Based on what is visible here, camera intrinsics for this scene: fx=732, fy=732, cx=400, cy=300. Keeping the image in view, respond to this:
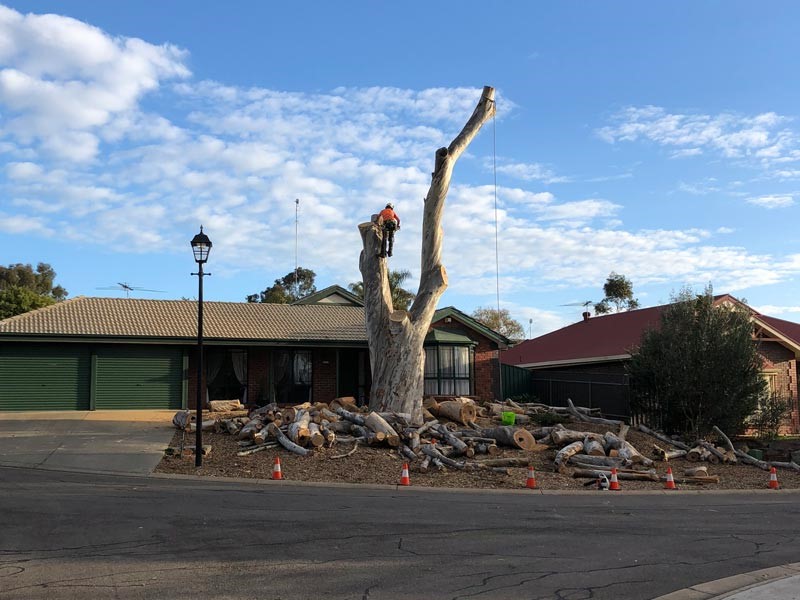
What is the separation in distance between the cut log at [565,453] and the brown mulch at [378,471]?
20 centimetres

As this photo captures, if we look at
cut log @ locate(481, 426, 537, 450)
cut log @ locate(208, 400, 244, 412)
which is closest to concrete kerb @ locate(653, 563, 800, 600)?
cut log @ locate(481, 426, 537, 450)

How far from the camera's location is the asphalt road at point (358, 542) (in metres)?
6.55

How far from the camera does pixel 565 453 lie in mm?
15602

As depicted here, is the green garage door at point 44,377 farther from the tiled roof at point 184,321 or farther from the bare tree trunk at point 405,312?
the bare tree trunk at point 405,312

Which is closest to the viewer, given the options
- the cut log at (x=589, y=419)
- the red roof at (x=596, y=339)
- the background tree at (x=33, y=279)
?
the cut log at (x=589, y=419)

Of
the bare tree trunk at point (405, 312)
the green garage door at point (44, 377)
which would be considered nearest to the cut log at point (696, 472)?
the bare tree trunk at point (405, 312)

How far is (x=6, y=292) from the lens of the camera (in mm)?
44312

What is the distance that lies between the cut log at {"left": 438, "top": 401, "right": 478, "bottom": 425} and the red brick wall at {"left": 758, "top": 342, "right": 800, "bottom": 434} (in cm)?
1362

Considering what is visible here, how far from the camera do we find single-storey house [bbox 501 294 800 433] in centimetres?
2342

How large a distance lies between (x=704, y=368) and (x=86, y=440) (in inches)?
613

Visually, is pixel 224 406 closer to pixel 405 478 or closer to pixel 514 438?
pixel 514 438

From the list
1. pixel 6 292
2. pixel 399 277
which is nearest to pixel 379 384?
pixel 399 277

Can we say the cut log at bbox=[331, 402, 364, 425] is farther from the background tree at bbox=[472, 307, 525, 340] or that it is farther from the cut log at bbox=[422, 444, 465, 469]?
the background tree at bbox=[472, 307, 525, 340]

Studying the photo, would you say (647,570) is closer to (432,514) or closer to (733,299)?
(432,514)
